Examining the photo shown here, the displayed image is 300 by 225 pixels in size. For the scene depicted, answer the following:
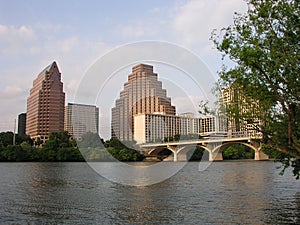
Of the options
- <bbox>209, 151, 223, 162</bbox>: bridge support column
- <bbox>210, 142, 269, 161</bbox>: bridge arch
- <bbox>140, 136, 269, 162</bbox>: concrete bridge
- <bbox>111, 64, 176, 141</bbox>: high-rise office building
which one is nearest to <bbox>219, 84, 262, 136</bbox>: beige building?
<bbox>111, 64, 176, 141</bbox>: high-rise office building

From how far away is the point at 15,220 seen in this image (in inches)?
722

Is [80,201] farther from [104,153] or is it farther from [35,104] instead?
[35,104]

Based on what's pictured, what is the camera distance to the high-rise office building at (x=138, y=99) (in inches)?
1770

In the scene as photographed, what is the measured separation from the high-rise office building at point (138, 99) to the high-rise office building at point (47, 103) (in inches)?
4204

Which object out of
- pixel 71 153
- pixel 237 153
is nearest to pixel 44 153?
pixel 71 153

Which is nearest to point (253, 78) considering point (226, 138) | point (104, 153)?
point (226, 138)

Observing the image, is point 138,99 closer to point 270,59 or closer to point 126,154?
point 270,59

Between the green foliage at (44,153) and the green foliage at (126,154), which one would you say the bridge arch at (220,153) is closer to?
the green foliage at (126,154)

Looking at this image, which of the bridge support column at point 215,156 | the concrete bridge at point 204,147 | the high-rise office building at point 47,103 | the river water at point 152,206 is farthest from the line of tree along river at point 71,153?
the river water at point 152,206

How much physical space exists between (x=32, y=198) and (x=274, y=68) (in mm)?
18714

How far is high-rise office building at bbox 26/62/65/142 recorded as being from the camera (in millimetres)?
152500

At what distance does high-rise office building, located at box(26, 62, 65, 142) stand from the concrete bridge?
59.8 meters

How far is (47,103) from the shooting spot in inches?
6363

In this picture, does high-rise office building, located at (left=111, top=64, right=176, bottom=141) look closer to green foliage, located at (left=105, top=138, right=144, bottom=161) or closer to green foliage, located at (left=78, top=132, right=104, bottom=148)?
green foliage, located at (left=78, top=132, right=104, bottom=148)
